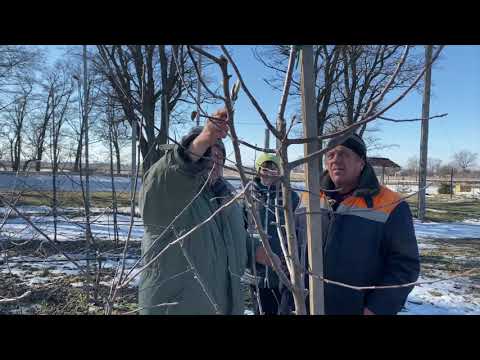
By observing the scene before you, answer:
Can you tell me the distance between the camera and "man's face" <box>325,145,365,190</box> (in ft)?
5.78

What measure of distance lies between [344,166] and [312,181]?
103 centimetres

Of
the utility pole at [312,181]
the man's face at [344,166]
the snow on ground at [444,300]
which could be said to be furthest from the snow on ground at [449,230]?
the utility pole at [312,181]

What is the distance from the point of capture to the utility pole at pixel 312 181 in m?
0.76

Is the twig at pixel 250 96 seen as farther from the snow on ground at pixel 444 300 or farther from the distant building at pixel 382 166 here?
the snow on ground at pixel 444 300

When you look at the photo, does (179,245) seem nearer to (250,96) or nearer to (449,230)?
(250,96)

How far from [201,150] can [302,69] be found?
0.70 m

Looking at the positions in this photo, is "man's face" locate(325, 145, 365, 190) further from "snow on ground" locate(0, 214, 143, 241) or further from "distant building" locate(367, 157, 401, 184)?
"snow on ground" locate(0, 214, 143, 241)

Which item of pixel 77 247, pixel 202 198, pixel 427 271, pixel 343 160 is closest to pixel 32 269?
pixel 77 247

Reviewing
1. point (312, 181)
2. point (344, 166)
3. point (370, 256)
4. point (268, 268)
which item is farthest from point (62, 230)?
point (312, 181)

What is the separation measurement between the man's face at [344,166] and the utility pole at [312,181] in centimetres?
99

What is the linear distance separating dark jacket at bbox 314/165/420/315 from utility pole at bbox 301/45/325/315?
0.76 metres

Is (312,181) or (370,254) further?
(370,254)

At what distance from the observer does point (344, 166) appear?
1.76 meters
